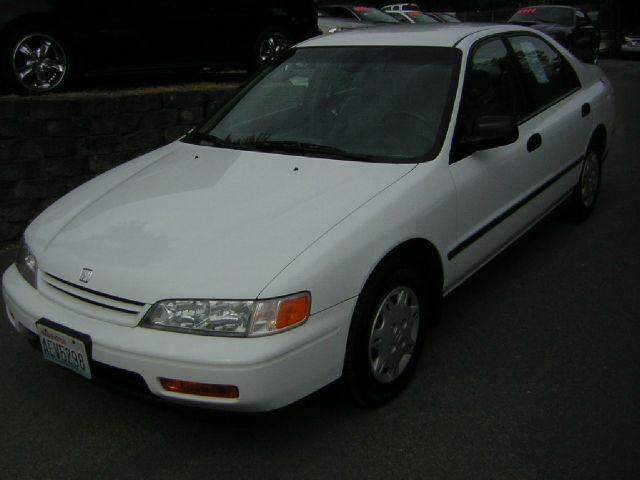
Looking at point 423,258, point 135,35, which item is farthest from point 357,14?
point 423,258

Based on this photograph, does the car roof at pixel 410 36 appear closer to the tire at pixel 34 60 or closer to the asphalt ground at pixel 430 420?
the asphalt ground at pixel 430 420

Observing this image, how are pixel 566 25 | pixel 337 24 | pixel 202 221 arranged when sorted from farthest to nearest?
pixel 566 25, pixel 337 24, pixel 202 221

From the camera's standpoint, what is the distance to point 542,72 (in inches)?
178

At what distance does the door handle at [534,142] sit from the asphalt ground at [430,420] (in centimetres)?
88

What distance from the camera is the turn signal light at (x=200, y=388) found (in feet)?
7.94

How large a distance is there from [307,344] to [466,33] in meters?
2.24

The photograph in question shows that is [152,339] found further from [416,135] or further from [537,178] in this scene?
[537,178]

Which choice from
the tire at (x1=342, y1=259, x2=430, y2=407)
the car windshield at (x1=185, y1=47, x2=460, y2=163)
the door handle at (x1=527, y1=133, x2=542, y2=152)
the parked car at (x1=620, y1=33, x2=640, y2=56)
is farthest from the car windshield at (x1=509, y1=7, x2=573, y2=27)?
the tire at (x1=342, y1=259, x2=430, y2=407)

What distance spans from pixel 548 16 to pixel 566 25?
76cm

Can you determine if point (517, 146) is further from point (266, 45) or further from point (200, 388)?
point (266, 45)

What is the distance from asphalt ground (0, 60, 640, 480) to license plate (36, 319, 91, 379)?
152 millimetres

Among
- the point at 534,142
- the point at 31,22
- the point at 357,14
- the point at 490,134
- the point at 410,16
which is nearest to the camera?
the point at 490,134

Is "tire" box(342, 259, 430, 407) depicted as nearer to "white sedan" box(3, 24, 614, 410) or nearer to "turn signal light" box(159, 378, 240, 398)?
"white sedan" box(3, 24, 614, 410)

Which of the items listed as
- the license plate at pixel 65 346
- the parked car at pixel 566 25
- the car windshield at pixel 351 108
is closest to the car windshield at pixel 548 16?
the parked car at pixel 566 25
